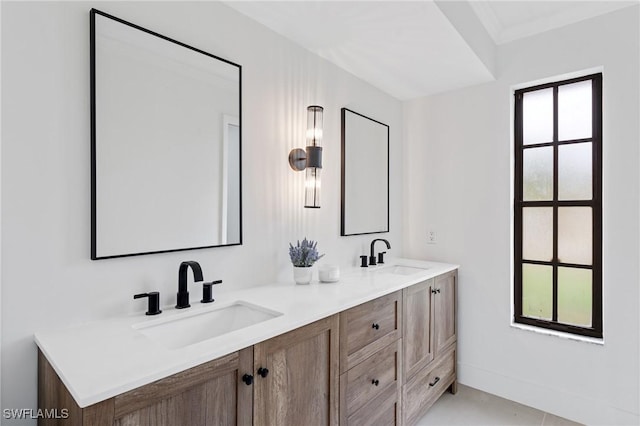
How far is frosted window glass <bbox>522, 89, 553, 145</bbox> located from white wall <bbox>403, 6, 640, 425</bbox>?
125 millimetres

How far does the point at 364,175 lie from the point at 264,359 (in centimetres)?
167

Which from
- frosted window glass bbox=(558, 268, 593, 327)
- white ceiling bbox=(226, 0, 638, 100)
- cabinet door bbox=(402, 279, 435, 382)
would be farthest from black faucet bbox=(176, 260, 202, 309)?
frosted window glass bbox=(558, 268, 593, 327)

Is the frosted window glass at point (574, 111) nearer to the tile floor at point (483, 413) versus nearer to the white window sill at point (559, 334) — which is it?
the white window sill at point (559, 334)

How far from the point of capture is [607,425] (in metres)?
2.11

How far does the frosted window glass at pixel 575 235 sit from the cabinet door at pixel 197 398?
2.21m

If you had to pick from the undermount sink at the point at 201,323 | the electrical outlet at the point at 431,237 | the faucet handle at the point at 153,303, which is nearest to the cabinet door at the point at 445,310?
the electrical outlet at the point at 431,237

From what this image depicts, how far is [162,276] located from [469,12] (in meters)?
2.22

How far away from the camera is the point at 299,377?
→ 1.31 meters

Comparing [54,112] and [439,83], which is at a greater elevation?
[439,83]

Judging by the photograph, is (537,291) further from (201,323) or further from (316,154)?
(201,323)

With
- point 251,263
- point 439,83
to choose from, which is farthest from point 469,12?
point 251,263

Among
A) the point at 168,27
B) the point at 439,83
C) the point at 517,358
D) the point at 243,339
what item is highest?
the point at 439,83

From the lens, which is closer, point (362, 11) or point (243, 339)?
point (243, 339)

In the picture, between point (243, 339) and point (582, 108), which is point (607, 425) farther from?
point (243, 339)
